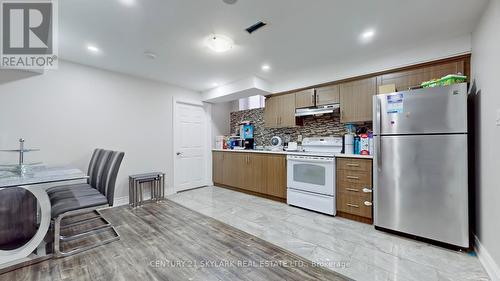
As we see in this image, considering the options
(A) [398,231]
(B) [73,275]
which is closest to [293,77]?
(A) [398,231]

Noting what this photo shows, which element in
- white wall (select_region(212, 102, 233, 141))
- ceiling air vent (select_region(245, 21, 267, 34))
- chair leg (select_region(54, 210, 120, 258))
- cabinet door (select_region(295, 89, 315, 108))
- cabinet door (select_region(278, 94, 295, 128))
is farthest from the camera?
white wall (select_region(212, 102, 233, 141))

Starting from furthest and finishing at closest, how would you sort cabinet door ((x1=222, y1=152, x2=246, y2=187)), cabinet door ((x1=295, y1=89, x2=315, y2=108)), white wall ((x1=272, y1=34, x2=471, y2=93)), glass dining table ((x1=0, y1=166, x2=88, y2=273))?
cabinet door ((x1=222, y1=152, x2=246, y2=187)) < cabinet door ((x1=295, y1=89, x2=315, y2=108)) < white wall ((x1=272, y1=34, x2=471, y2=93)) < glass dining table ((x1=0, y1=166, x2=88, y2=273))

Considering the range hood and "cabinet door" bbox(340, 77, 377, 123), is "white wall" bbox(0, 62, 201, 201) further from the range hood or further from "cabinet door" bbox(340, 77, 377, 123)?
"cabinet door" bbox(340, 77, 377, 123)

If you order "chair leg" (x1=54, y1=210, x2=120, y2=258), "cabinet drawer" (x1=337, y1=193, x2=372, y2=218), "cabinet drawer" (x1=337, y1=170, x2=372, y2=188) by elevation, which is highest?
"cabinet drawer" (x1=337, y1=170, x2=372, y2=188)

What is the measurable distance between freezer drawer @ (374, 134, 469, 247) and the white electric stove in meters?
0.63

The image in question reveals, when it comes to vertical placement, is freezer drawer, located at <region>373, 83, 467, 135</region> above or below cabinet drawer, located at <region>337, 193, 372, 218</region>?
above

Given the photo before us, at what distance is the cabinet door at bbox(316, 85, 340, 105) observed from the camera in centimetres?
335

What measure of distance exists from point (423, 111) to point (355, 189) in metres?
1.26

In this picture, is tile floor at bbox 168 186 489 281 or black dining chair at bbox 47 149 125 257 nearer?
tile floor at bbox 168 186 489 281

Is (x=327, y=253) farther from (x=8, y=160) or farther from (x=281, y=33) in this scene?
(x=8, y=160)

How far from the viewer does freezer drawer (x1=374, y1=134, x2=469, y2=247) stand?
2.02 m

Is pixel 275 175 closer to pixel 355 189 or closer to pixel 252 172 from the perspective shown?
pixel 252 172

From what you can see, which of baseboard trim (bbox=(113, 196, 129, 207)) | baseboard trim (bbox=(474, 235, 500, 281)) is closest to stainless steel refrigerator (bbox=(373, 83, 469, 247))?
baseboard trim (bbox=(474, 235, 500, 281))

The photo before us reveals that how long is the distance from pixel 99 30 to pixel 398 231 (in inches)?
163
